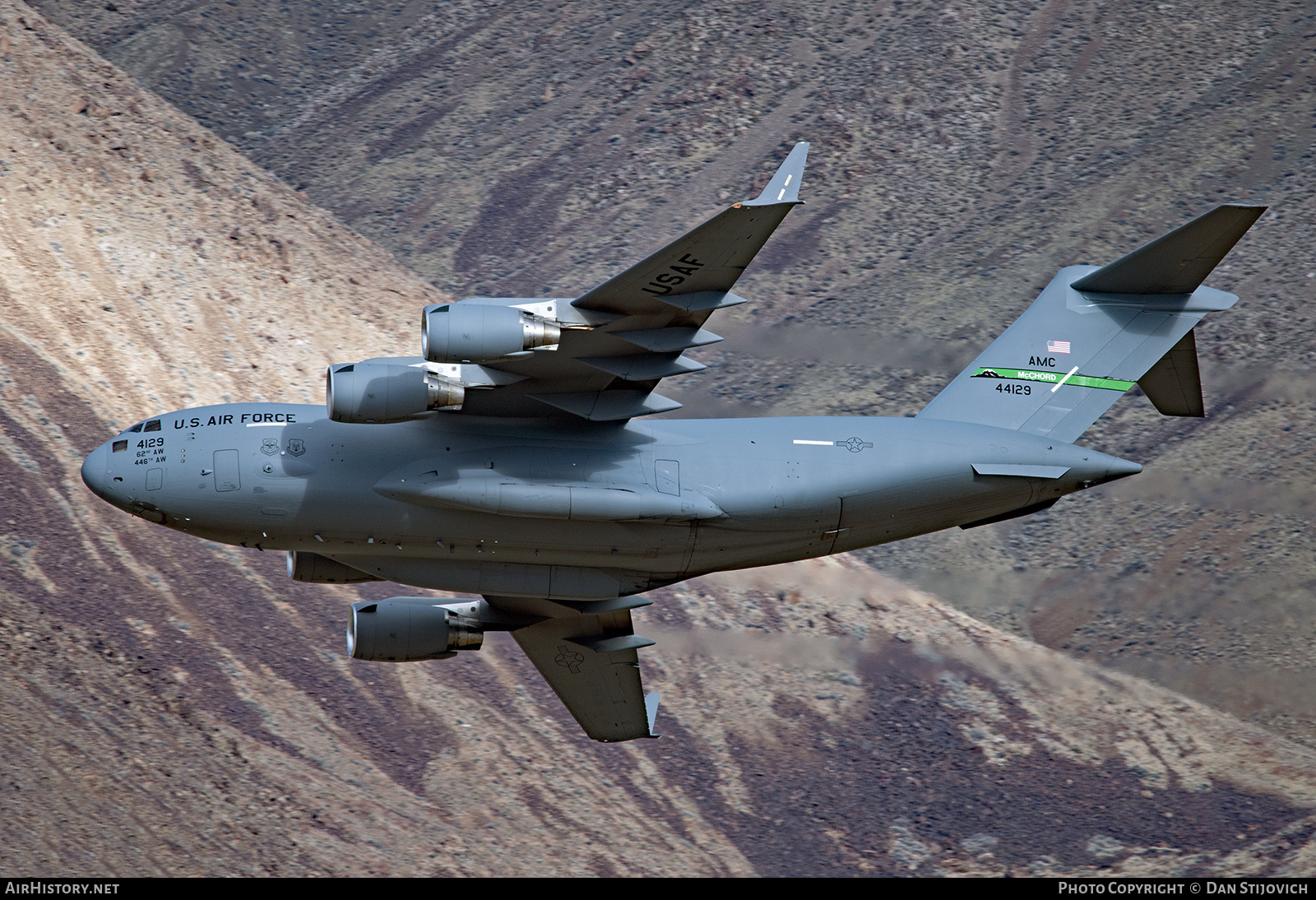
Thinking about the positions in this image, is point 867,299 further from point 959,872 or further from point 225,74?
point 225,74

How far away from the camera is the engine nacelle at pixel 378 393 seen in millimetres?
15992

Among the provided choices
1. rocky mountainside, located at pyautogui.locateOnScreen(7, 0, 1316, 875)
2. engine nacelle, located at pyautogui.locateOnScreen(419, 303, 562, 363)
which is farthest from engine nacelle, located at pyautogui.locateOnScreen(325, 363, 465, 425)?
rocky mountainside, located at pyautogui.locateOnScreen(7, 0, 1316, 875)

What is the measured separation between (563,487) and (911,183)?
1738 inches

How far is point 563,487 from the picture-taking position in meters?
17.1

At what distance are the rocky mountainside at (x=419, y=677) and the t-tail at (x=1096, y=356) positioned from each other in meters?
13.5

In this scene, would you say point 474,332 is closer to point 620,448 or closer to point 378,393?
point 378,393

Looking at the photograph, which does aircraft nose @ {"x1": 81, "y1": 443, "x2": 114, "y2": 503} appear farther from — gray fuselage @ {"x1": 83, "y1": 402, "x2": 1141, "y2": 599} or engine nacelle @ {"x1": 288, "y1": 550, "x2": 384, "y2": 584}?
engine nacelle @ {"x1": 288, "y1": 550, "x2": 384, "y2": 584}

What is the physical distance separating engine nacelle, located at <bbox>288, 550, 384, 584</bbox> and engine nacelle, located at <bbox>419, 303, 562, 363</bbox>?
4.05m

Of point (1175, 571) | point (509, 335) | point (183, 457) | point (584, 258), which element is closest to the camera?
point (509, 335)

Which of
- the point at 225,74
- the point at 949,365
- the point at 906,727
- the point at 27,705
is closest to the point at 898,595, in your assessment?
the point at 906,727

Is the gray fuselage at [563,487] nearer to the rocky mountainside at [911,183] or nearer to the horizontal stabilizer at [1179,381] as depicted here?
the horizontal stabilizer at [1179,381]

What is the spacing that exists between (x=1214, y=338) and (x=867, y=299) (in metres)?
12.3

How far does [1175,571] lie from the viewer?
3934 cm

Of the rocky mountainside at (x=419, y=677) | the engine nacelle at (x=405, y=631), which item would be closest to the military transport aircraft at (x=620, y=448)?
the engine nacelle at (x=405, y=631)
